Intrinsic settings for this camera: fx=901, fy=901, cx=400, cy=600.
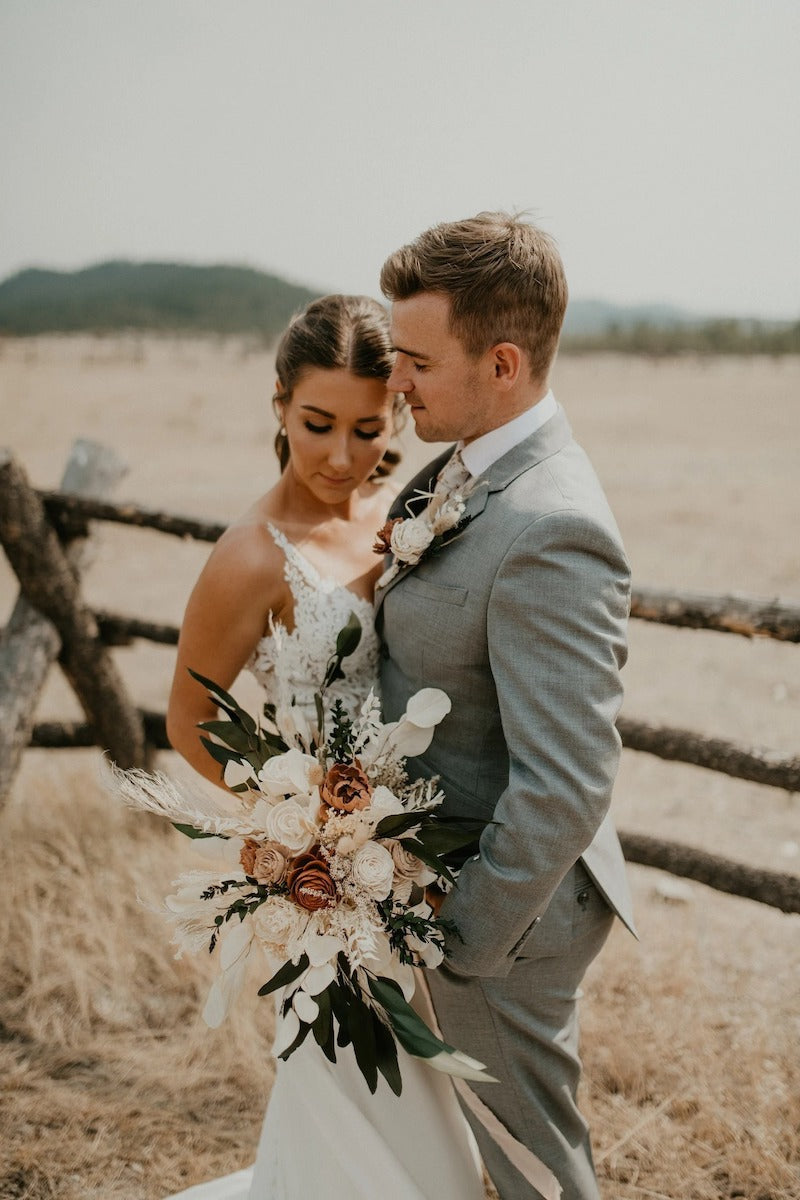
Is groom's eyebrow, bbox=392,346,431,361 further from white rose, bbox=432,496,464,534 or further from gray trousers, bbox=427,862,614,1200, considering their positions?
gray trousers, bbox=427,862,614,1200

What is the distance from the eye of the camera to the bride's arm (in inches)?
95.3

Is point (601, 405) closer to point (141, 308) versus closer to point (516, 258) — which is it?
point (516, 258)

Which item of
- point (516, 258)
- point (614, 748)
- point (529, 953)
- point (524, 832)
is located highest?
point (516, 258)

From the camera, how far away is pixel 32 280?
87.9 m

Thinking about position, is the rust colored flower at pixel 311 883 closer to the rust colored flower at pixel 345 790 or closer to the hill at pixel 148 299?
the rust colored flower at pixel 345 790

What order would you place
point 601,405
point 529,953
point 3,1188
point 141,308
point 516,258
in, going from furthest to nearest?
1. point 141,308
2. point 601,405
3. point 3,1188
4. point 529,953
5. point 516,258

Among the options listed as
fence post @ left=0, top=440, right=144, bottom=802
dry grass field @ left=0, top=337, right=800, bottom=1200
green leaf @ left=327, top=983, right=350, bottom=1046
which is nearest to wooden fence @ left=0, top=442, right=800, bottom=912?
fence post @ left=0, top=440, right=144, bottom=802

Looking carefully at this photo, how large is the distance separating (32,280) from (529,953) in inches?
3878

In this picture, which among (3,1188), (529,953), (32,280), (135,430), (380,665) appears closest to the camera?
(529,953)

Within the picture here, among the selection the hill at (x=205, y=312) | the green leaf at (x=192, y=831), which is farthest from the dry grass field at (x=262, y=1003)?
the hill at (x=205, y=312)

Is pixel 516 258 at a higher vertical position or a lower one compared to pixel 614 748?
higher

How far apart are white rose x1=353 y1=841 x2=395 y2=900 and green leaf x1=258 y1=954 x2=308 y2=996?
22 cm

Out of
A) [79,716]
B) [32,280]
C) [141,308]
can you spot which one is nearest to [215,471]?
[79,716]

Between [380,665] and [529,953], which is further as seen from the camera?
[380,665]
